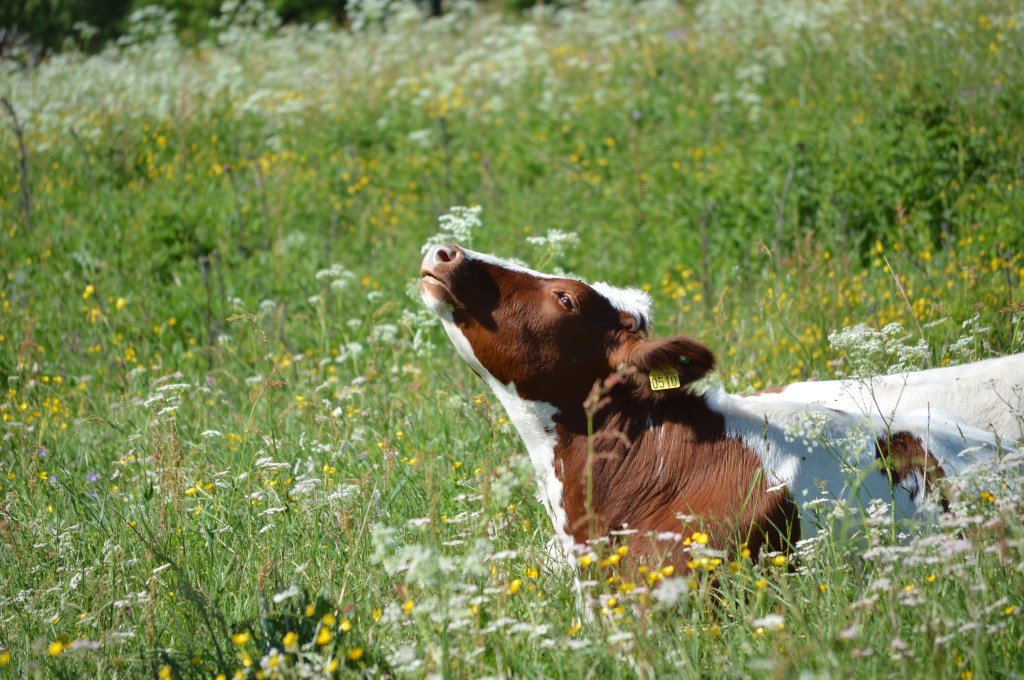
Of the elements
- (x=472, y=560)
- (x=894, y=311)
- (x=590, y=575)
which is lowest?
(x=894, y=311)

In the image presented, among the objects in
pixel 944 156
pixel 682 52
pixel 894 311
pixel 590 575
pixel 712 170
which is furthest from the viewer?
pixel 682 52

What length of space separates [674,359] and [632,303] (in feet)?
1.21

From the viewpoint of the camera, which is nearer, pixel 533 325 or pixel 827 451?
pixel 827 451

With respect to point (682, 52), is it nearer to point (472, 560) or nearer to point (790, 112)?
point (790, 112)

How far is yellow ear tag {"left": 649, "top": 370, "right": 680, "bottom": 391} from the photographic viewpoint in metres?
3.39

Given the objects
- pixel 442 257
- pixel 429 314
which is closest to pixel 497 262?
pixel 442 257

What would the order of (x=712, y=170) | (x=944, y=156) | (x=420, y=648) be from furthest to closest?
(x=712, y=170), (x=944, y=156), (x=420, y=648)

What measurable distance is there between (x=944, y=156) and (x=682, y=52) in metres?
4.80

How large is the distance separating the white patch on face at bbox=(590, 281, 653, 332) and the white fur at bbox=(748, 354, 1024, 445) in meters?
0.60

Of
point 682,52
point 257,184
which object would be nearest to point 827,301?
point 257,184

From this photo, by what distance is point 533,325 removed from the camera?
3.53 m

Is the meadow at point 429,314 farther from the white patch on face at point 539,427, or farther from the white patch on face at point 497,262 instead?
the white patch on face at point 497,262

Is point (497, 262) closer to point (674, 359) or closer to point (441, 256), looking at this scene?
point (441, 256)

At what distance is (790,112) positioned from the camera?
9219mm
